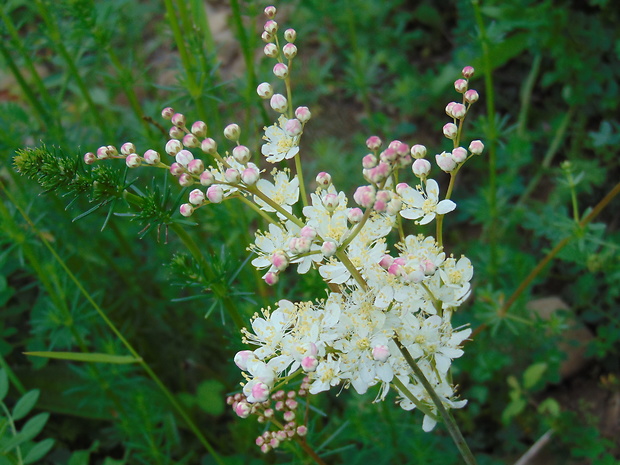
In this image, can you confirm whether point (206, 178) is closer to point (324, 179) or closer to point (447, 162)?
point (324, 179)

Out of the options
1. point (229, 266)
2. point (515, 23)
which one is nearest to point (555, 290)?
point (515, 23)

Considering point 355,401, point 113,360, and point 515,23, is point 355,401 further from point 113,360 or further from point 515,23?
point 515,23

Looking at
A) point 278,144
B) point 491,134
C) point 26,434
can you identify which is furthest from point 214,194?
point 491,134

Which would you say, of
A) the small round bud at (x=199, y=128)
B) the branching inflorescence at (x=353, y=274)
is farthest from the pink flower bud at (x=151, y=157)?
the small round bud at (x=199, y=128)

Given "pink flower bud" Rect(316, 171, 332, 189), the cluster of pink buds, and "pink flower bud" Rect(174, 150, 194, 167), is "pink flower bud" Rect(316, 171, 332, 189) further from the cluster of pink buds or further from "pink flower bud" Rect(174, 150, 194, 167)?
the cluster of pink buds

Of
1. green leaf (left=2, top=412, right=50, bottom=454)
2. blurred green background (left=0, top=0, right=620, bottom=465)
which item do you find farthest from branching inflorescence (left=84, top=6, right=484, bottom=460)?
green leaf (left=2, top=412, right=50, bottom=454)

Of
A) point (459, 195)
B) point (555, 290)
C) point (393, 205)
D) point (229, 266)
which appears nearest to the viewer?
point (393, 205)
